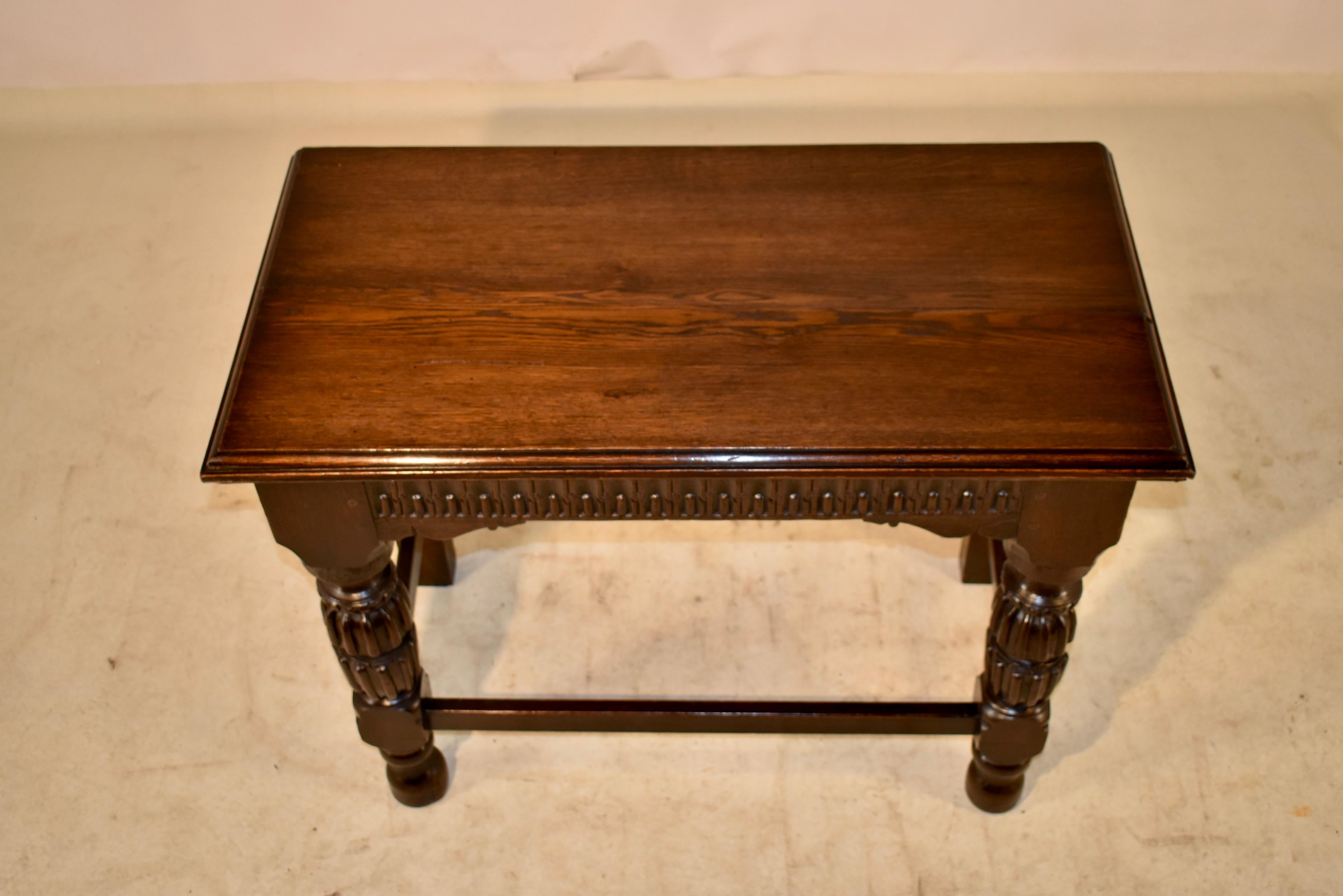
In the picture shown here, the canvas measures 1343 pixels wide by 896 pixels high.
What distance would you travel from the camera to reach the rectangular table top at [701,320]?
2.13m

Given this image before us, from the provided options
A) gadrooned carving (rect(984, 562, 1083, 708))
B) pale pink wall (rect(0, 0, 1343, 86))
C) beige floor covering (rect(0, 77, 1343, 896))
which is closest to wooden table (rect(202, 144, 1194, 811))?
gadrooned carving (rect(984, 562, 1083, 708))

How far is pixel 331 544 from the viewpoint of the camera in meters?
2.25

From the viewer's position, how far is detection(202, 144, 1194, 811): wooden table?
84.1 inches

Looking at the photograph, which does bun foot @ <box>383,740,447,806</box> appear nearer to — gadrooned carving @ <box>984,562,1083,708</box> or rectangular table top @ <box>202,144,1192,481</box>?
rectangular table top @ <box>202,144,1192,481</box>

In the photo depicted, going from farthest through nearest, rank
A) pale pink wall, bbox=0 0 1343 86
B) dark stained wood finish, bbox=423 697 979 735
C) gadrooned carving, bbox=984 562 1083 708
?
1. pale pink wall, bbox=0 0 1343 86
2. dark stained wood finish, bbox=423 697 979 735
3. gadrooned carving, bbox=984 562 1083 708

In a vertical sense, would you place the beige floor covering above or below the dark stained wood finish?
below

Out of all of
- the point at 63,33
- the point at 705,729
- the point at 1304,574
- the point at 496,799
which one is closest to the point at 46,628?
the point at 496,799

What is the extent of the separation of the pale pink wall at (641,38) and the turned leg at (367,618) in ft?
6.95

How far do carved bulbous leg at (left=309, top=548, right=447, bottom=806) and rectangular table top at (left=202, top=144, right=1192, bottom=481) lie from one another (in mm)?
280

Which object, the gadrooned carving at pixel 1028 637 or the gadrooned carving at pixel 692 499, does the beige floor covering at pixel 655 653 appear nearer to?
the gadrooned carving at pixel 1028 637

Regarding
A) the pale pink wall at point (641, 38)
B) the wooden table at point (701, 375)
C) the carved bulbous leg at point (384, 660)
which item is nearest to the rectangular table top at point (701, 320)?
the wooden table at point (701, 375)

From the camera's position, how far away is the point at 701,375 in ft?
7.30

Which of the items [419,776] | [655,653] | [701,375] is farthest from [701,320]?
[419,776]

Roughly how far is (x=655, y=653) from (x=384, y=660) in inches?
26.0
